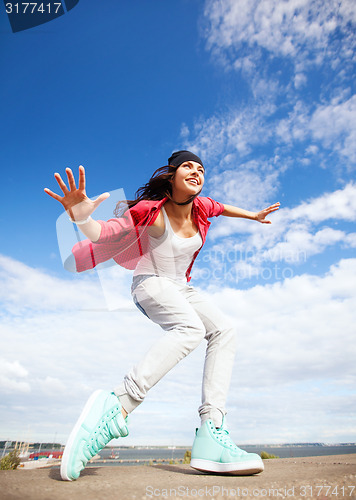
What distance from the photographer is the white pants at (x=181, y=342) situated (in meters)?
2.04

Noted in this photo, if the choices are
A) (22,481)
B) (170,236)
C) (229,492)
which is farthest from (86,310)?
(229,492)

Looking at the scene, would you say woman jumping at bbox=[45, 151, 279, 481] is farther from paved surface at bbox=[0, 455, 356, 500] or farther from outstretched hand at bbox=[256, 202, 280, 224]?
outstretched hand at bbox=[256, 202, 280, 224]

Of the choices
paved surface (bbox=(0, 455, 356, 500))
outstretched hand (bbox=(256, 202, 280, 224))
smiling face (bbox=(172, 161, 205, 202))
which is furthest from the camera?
outstretched hand (bbox=(256, 202, 280, 224))

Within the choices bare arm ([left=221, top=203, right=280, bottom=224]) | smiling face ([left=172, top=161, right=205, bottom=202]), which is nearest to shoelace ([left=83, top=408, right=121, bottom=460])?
smiling face ([left=172, top=161, right=205, bottom=202])

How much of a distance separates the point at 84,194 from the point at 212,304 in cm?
138

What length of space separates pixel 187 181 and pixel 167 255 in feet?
2.27

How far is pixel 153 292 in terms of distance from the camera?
2.46 m

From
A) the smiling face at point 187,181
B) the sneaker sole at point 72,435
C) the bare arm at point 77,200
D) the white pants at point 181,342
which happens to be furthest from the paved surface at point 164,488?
the smiling face at point 187,181

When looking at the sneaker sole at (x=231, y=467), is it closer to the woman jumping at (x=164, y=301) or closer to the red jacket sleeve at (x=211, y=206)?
the woman jumping at (x=164, y=301)

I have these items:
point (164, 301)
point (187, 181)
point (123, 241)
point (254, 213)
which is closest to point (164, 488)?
point (164, 301)

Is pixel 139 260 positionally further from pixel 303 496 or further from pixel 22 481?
pixel 303 496

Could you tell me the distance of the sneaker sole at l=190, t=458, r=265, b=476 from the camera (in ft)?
6.72

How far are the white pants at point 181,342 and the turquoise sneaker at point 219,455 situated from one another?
0.09 meters

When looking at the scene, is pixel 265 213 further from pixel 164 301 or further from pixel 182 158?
pixel 164 301
